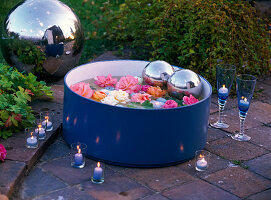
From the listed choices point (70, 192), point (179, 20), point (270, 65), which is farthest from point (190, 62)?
point (70, 192)

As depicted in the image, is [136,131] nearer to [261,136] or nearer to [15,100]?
[15,100]

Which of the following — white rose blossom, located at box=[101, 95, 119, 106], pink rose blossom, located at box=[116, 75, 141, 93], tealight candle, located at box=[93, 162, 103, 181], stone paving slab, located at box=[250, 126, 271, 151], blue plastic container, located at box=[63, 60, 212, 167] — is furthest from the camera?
pink rose blossom, located at box=[116, 75, 141, 93]

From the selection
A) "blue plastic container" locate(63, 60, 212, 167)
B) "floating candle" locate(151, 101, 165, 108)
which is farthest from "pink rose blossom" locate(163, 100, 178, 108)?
"blue plastic container" locate(63, 60, 212, 167)

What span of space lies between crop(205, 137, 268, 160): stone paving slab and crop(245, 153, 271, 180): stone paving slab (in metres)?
0.07

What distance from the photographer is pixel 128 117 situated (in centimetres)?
375

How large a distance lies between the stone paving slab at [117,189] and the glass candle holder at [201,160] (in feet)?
1.97

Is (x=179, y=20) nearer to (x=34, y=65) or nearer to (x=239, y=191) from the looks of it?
(x=34, y=65)

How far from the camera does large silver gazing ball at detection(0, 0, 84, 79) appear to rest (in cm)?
543

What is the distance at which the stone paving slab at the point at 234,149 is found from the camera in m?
4.35

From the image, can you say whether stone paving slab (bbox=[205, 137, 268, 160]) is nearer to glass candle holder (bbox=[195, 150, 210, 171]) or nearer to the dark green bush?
glass candle holder (bbox=[195, 150, 210, 171])

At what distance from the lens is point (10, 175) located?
3.56 meters

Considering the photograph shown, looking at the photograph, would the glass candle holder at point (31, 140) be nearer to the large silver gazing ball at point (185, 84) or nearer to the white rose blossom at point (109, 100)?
the white rose blossom at point (109, 100)

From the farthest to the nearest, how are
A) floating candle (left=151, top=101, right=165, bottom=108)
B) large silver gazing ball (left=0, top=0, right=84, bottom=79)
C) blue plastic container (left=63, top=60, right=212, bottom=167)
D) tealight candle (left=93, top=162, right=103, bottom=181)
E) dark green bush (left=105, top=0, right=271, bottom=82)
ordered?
dark green bush (left=105, top=0, right=271, bottom=82), large silver gazing ball (left=0, top=0, right=84, bottom=79), floating candle (left=151, top=101, right=165, bottom=108), blue plastic container (left=63, top=60, right=212, bottom=167), tealight candle (left=93, top=162, right=103, bottom=181)

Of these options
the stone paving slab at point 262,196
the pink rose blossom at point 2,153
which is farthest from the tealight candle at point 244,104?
the pink rose blossom at point 2,153
